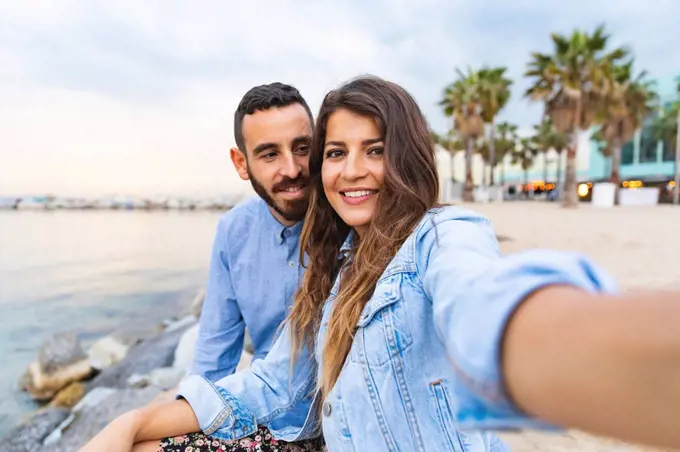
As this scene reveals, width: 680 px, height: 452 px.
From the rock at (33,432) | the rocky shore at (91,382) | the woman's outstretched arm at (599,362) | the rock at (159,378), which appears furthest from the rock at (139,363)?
the woman's outstretched arm at (599,362)

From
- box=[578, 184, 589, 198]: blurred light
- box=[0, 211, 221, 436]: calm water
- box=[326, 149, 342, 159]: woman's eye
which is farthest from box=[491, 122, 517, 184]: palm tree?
box=[326, 149, 342, 159]: woman's eye

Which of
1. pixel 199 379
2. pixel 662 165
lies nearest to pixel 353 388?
pixel 199 379

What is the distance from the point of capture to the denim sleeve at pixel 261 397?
1.63 metres

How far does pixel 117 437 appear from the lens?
1443 mm

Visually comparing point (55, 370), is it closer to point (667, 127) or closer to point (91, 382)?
point (91, 382)

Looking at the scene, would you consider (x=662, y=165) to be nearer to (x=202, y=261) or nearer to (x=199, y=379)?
(x=202, y=261)

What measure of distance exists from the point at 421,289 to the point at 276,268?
4.54 feet

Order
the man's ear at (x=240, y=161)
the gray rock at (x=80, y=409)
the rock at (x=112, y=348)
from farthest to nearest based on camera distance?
the rock at (x=112, y=348) → the gray rock at (x=80, y=409) → the man's ear at (x=240, y=161)

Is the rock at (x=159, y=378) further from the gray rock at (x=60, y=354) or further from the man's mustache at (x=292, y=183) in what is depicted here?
the man's mustache at (x=292, y=183)

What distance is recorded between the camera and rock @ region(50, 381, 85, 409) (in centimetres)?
604

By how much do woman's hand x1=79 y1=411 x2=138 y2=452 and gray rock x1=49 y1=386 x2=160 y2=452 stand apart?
357 cm

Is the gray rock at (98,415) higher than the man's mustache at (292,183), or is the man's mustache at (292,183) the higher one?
the man's mustache at (292,183)

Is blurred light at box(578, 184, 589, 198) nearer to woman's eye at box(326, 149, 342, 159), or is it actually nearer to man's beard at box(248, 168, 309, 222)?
man's beard at box(248, 168, 309, 222)

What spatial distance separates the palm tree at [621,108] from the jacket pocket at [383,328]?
82.2ft
